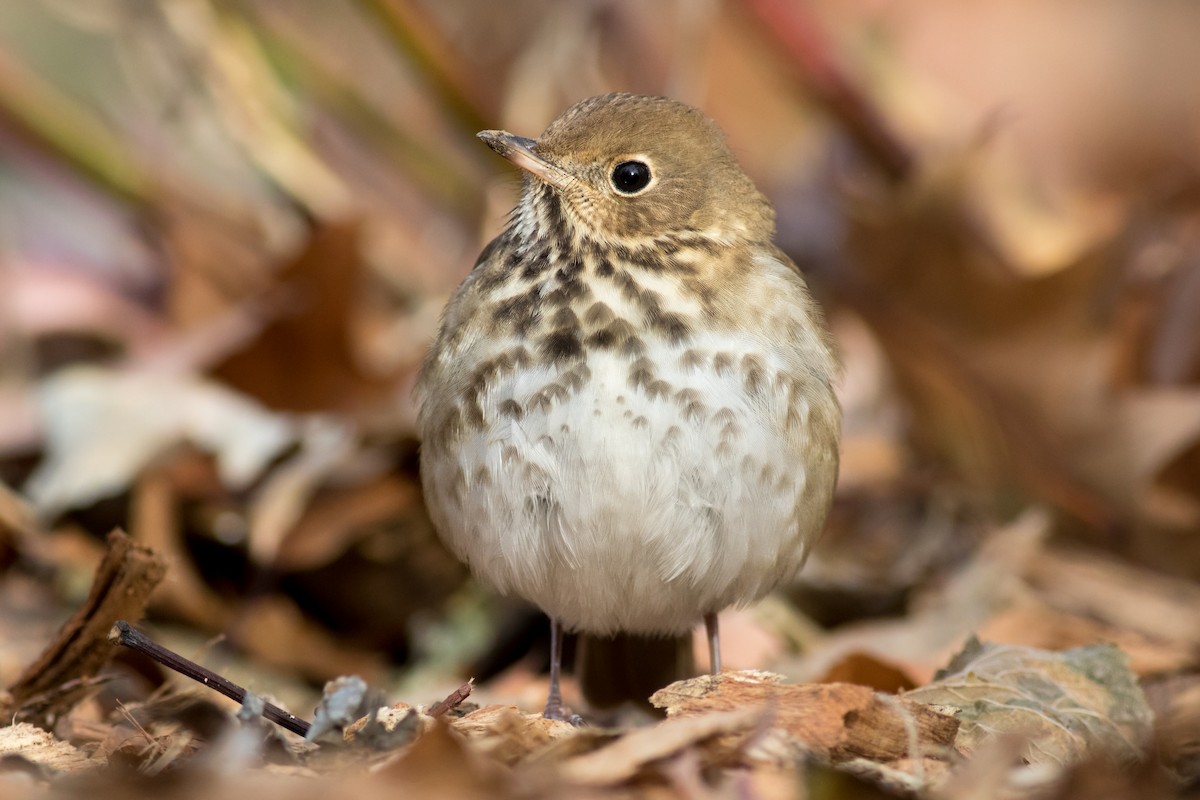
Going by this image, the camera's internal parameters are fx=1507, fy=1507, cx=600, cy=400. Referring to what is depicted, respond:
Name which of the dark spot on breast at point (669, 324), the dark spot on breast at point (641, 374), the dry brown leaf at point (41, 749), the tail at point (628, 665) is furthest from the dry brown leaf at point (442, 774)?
the tail at point (628, 665)

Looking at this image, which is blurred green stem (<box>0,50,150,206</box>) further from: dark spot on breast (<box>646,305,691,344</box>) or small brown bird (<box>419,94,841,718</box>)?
dark spot on breast (<box>646,305,691,344</box>)

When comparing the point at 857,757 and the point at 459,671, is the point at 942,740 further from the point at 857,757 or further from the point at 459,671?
the point at 459,671

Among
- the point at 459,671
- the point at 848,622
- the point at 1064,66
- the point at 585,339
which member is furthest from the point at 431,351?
the point at 1064,66

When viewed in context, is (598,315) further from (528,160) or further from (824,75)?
(824,75)

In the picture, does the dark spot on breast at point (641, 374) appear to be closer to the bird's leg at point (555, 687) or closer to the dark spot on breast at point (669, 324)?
the dark spot on breast at point (669, 324)

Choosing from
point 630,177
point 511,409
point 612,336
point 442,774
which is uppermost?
point 630,177

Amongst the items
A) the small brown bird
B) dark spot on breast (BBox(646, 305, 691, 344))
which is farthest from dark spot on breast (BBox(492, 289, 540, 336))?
dark spot on breast (BBox(646, 305, 691, 344))

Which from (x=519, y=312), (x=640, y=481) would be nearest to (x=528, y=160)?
(x=519, y=312)
